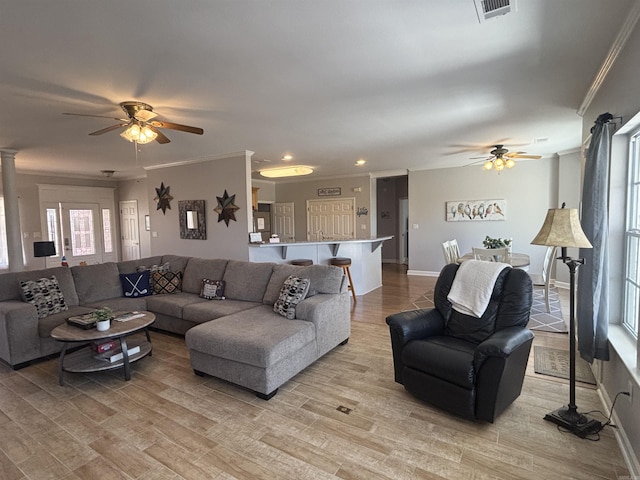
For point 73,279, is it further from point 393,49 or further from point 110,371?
point 393,49

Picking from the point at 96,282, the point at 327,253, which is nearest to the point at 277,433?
the point at 96,282

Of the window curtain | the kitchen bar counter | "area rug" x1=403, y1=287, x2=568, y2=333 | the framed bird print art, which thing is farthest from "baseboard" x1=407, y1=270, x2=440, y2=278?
the window curtain

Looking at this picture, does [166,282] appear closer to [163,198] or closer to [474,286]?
[163,198]

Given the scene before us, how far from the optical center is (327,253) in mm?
5871

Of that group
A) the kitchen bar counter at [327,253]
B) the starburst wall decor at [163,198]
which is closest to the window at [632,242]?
the kitchen bar counter at [327,253]

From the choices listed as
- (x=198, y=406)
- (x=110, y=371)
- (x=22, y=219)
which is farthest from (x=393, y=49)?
(x=22, y=219)

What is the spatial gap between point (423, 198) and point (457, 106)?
14.7 feet

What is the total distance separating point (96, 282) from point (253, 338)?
279cm

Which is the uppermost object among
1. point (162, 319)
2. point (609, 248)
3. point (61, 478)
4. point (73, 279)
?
point (609, 248)

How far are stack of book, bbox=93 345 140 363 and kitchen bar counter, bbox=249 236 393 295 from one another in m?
2.57

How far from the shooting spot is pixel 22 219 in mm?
7074

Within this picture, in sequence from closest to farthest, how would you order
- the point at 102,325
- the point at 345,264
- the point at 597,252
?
1. the point at 597,252
2. the point at 102,325
3. the point at 345,264

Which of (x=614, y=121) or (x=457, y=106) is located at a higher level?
(x=457, y=106)

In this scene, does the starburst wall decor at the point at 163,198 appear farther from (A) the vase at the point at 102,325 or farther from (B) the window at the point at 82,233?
(A) the vase at the point at 102,325
